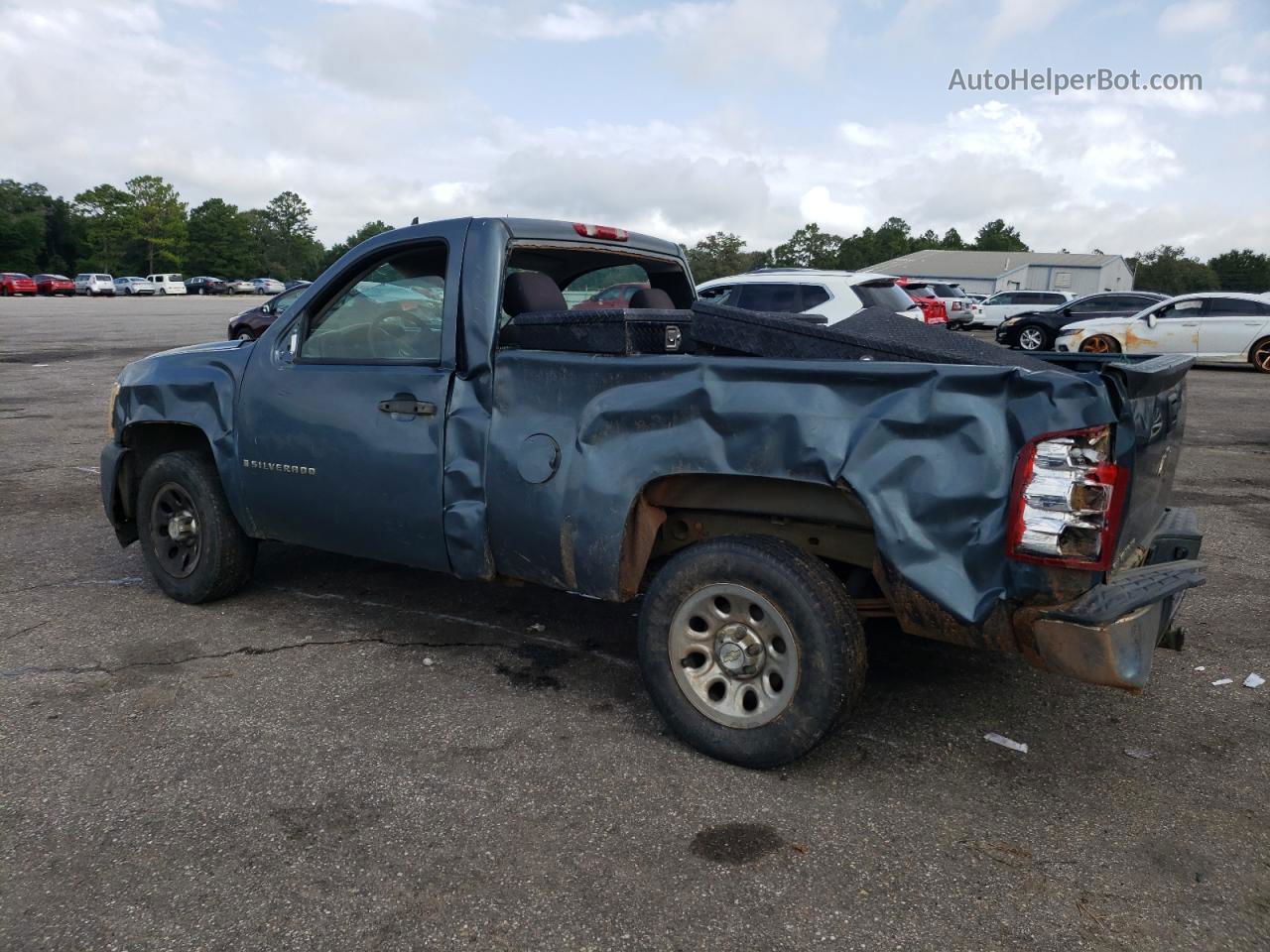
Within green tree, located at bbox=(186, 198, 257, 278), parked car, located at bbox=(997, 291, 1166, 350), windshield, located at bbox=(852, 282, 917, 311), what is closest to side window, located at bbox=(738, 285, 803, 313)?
windshield, located at bbox=(852, 282, 917, 311)

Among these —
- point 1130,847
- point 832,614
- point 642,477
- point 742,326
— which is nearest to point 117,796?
point 642,477

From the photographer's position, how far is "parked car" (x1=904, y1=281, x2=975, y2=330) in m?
31.3

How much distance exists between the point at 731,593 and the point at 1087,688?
1.81 meters

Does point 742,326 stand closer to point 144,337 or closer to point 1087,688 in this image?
point 1087,688

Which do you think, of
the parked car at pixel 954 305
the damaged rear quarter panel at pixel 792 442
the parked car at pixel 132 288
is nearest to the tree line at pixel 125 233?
the parked car at pixel 132 288

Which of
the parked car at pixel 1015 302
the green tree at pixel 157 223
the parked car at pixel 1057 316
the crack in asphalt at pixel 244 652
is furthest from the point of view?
the green tree at pixel 157 223

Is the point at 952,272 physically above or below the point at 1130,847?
above

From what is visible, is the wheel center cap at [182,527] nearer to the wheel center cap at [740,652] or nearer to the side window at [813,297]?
the wheel center cap at [740,652]

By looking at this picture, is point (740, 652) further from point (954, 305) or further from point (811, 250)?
point (811, 250)

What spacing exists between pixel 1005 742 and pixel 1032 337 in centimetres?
2420

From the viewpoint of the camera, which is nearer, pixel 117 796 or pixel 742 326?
pixel 117 796

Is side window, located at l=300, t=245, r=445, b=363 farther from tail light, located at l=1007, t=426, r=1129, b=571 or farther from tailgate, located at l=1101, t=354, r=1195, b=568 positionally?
tailgate, located at l=1101, t=354, r=1195, b=568

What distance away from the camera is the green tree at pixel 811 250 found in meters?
118

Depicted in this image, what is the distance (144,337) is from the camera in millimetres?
25422
